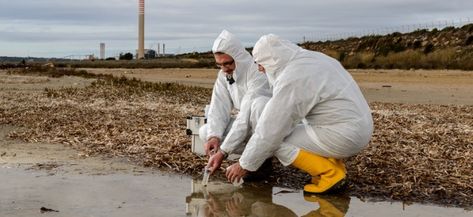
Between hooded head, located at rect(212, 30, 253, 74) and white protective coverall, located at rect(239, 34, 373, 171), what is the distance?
0.50 meters

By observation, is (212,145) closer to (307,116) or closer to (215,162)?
(215,162)

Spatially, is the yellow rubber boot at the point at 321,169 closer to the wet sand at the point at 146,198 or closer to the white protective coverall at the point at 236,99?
the wet sand at the point at 146,198

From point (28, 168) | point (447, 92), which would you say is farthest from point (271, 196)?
point (447, 92)

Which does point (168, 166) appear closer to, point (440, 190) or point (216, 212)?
point (216, 212)

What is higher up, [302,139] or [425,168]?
[302,139]

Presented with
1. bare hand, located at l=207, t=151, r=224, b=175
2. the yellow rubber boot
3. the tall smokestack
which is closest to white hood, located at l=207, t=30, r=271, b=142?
bare hand, located at l=207, t=151, r=224, b=175

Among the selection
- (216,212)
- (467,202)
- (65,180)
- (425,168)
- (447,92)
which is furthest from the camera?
(447,92)

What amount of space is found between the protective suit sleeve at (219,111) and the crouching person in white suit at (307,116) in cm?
66

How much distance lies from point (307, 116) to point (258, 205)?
0.79m

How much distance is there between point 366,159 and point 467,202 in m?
1.55

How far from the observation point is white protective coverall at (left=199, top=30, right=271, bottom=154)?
5527 millimetres

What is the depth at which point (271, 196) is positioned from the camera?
5.40m

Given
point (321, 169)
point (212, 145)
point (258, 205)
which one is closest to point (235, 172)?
point (258, 205)

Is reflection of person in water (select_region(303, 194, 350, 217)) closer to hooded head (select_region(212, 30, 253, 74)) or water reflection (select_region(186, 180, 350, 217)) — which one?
water reflection (select_region(186, 180, 350, 217))
